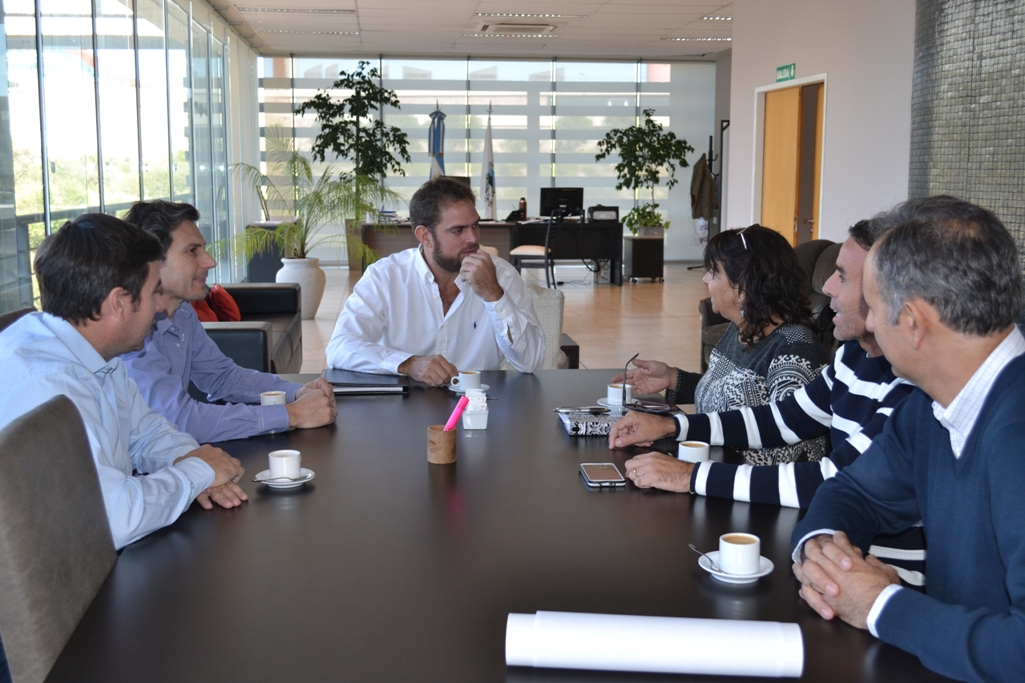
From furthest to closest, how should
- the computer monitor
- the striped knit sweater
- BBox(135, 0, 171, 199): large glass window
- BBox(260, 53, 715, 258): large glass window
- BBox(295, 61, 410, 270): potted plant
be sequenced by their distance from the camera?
BBox(260, 53, 715, 258): large glass window, BBox(295, 61, 410, 270): potted plant, the computer monitor, BBox(135, 0, 171, 199): large glass window, the striped knit sweater

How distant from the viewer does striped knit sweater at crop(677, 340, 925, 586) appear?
179 centimetres

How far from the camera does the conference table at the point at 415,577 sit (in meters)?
1.20

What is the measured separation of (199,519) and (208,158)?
9228 mm

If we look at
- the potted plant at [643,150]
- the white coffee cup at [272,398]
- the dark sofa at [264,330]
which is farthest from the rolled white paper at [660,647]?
the potted plant at [643,150]

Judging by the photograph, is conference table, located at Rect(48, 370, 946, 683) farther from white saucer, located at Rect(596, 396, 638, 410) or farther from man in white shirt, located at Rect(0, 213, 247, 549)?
white saucer, located at Rect(596, 396, 638, 410)

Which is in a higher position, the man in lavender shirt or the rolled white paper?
the man in lavender shirt

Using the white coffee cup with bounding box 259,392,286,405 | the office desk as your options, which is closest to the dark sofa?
the white coffee cup with bounding box 259,392,286,405

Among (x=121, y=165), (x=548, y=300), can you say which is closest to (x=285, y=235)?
(x=121, y=165)

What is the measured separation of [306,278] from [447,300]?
5.97m

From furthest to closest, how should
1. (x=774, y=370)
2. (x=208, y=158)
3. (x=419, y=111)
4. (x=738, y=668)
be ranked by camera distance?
1. (x=419, y=111)
2. (x=208, y=158)
3. (x=774, y=370)
4. (x=738, y=668)

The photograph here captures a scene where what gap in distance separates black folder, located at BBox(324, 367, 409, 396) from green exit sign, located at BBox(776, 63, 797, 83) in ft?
21.0

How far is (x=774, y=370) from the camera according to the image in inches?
94.7

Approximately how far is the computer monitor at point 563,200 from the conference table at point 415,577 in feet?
36.0

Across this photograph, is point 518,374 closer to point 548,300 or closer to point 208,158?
point 548,300
